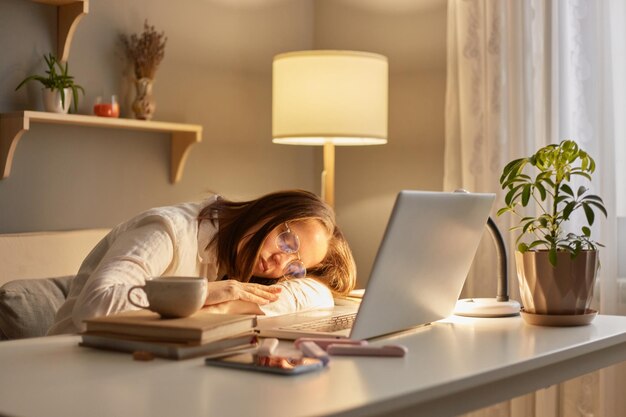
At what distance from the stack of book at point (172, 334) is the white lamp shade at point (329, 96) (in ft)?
6.39

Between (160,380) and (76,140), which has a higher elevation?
(76,140)

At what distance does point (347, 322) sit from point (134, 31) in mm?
2073

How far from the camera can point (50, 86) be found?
2.96 m

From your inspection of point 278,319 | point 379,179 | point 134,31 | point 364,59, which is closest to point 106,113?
point 134,31

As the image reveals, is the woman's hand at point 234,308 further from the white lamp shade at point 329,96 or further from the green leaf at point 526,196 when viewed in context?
the white lamp shade at point 329,96

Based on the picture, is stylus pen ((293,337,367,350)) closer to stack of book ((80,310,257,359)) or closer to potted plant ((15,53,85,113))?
stack of book ((80,310,257,359))

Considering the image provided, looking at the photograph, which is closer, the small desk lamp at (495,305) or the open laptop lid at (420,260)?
the open laptop lid at (420,260)

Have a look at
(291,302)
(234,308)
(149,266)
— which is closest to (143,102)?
(149,266)

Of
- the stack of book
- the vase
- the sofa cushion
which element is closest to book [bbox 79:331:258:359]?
the stack of book

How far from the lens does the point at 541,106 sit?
3.23 meters

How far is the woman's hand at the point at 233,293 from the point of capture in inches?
67.9

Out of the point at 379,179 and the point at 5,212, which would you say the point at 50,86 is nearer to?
the point at 5,212

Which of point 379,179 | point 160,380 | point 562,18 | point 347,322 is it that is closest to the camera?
point 160,380

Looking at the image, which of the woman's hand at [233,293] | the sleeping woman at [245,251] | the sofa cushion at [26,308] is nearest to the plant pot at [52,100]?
the sofa cushion at [26,308]
